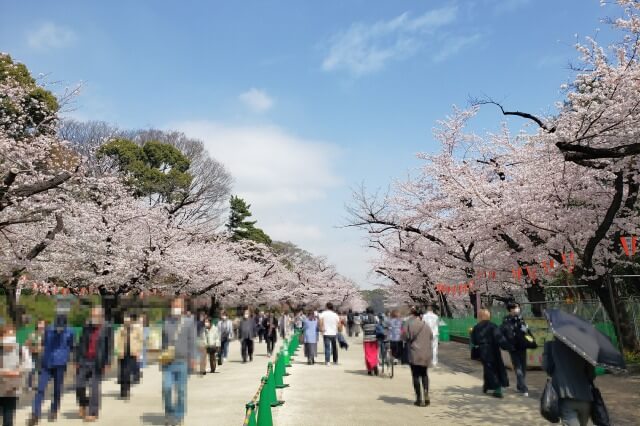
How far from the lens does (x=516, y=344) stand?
9.55m

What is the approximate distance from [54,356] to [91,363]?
539 mm

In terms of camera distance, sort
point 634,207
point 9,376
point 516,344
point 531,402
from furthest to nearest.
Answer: point 634,207 < point 516,344 < point 531,402 < point 9,376

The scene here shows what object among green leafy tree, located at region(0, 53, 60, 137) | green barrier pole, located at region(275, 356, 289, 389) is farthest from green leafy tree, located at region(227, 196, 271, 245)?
green barrier pole, located at region(275, 356, 289, 389)

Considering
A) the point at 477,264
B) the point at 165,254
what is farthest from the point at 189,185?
the point at 477,264

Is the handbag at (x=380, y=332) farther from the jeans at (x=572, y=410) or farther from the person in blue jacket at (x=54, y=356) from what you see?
the jeans at (x=572, y=410)

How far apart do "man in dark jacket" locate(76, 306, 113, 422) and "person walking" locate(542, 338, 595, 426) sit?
245 inches

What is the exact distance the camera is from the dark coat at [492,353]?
9.23 m

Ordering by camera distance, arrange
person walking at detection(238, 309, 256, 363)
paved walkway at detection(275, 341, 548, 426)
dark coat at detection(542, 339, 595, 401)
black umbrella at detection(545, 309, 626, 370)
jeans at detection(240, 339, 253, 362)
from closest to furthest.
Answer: black umbrella at detection(545, 309, 626, 370), dark coat at detection(542, 339, 595, 401), paved walkway at detection(275, 341, 548, 426), person walking at detection(238, 309, 256, 363), jeans at detection(240, 339, 253, 362)

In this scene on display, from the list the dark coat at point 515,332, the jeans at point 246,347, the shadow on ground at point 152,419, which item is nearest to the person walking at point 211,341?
the jeans at point 246,347

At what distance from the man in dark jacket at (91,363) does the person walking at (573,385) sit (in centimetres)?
622

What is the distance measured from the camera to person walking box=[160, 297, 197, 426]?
6.88m

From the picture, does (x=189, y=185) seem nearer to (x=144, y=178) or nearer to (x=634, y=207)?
(x=144, y=178)

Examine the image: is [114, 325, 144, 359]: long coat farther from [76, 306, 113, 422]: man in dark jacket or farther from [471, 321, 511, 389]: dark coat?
[471, 321, 511, 389]: dark coat

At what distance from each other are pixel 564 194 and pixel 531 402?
23.6 feet
